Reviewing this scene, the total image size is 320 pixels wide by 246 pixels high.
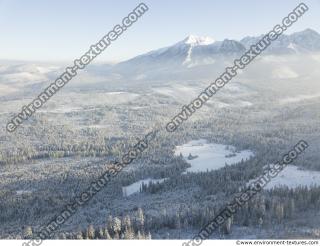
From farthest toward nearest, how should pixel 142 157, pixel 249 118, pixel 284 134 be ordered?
pixel 249 118 → pixel 284 134 → pixel 142 157

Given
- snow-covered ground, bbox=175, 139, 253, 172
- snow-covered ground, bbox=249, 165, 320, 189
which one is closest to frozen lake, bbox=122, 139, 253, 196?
snow-covered ground, bbox=175, 139, 253, 172

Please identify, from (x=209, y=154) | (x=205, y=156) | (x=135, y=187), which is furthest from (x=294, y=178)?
(x=209, y=154)

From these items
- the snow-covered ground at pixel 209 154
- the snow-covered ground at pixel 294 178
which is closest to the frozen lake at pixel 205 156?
the snow-covered ground at pixel 209 154

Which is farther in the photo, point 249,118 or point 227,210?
point 249,118

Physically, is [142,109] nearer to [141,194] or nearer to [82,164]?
[82,164]

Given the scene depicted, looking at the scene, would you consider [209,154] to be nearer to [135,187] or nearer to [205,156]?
[205,156]

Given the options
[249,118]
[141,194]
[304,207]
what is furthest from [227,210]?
[249,118]

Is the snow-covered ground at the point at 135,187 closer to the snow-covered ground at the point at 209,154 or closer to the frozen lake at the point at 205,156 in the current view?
the frozen lake at the point at 205,156

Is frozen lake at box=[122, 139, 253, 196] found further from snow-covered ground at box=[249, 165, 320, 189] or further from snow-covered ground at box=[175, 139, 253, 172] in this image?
snow-covered ground at box=[249, 165, 320, 189]
